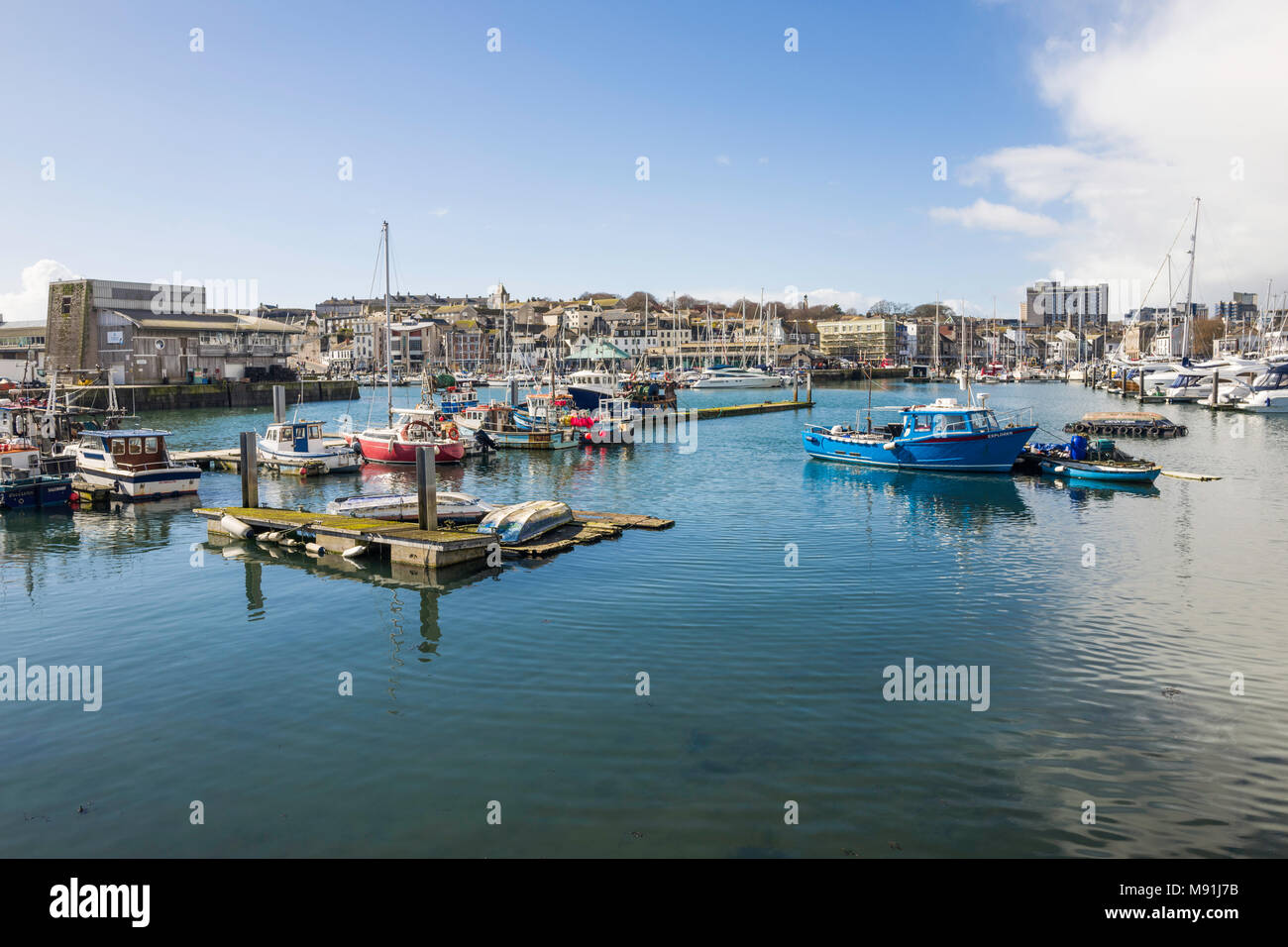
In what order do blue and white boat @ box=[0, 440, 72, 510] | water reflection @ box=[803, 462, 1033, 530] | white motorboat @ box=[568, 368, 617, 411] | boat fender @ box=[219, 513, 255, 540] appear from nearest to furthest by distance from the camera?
boat fender @ box=[219, 513, 255, 540] → water reflection @ box=[803, 462, 1033, 530] → blue and white boat @ box=[0, 440, 72, 510] → white motorboat @ box=[568, 368, 617, 411]

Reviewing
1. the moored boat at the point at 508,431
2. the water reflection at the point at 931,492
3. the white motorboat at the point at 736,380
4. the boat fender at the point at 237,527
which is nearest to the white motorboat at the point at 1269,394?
the water reflection at the point at 931,492

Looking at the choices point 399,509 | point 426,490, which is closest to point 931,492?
point 426,490

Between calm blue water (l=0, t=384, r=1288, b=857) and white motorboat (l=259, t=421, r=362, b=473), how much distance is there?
15155 mm

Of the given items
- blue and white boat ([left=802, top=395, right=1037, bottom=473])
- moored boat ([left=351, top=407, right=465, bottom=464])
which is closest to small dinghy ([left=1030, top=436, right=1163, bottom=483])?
blue and white boat ([left=802, top=395, right=1037, bottom=473])

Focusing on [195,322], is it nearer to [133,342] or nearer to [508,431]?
[133,342]

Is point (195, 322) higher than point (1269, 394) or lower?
higher

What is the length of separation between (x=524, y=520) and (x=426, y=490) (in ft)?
10.8

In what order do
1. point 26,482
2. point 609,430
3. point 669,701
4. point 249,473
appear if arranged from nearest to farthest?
point 669,701
point 249,473
point 26,482
point 609,430

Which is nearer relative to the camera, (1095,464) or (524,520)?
(524,520)

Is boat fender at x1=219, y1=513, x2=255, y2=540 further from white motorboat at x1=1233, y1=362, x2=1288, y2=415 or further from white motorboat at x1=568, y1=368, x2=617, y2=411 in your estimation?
white motorboat at x1=1233, y1=362, x2=1288, y2=415

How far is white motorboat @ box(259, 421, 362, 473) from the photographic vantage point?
45062mm

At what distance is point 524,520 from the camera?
27.2 metres

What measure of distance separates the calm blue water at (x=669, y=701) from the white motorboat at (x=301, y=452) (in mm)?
15155

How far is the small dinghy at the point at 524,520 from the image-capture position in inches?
1050
